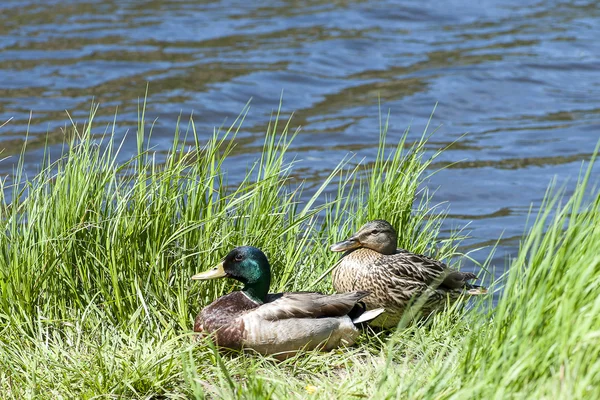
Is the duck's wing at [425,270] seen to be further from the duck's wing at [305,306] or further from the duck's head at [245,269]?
the duck's head at [245,269]

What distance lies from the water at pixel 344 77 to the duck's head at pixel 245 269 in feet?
12.6

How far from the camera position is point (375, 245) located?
5.16 metres

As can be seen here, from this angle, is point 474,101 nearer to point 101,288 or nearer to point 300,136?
point 300,136

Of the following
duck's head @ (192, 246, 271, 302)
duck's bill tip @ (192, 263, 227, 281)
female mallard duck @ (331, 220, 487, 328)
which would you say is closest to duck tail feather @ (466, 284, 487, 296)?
female mallard duck @ (331, 220, 487, 328)

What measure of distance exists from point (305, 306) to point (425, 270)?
2.54ft

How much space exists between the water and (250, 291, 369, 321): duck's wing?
12.1 ft

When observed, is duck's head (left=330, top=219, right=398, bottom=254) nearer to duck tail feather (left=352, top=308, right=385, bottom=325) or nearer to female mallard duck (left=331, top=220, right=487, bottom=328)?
female mallard duck (left=331, top=220, right=487, bottom=328)

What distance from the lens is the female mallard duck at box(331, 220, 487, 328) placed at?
505 cm

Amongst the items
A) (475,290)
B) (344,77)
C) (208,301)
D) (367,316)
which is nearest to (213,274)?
(208,301)

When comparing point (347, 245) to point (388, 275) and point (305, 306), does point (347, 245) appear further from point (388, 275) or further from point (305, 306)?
point (305, 306)

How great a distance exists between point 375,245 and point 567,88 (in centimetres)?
891

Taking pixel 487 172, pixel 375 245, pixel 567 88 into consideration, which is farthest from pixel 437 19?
pixel 375 245

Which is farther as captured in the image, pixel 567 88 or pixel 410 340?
pixel 567 88

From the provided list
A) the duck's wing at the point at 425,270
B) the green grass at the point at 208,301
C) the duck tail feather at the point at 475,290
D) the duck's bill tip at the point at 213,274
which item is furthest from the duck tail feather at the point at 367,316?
the duck's bill tip at the point at 213,274
